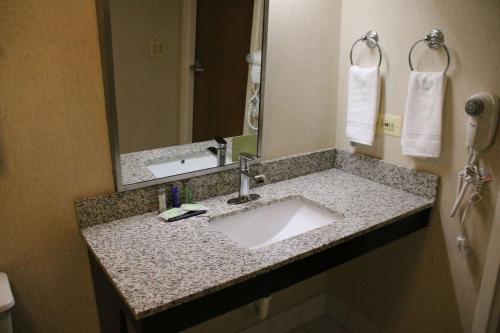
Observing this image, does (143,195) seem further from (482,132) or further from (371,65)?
(482,132)

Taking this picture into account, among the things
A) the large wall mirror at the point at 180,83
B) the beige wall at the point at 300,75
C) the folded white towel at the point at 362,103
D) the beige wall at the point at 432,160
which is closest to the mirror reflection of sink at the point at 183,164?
the large wall mirror at the point at 180,83

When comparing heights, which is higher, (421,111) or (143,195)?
(421,111)

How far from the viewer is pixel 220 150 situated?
1.52 metres

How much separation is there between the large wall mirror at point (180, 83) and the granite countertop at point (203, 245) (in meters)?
0.19

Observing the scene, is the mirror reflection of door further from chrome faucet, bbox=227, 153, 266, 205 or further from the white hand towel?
the white hand towel

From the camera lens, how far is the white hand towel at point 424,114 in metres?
1.39

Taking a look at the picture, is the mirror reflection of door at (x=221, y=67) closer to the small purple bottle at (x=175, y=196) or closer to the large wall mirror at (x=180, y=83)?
the large wall mirror at (x=180, y=83)

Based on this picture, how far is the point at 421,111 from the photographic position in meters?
1.45

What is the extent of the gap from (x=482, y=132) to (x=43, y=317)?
1.60 meters

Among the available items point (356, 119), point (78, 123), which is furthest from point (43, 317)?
point (356, 119)

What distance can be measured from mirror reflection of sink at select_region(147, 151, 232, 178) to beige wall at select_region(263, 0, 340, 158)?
287 millimetres

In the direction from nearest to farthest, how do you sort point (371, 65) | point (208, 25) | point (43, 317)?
point (43, 317)
point (208, 25)
point (371, 65)

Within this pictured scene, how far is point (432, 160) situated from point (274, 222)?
67 cm

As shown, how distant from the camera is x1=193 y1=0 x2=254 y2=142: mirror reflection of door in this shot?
1.39m
